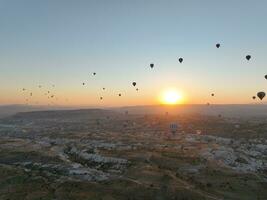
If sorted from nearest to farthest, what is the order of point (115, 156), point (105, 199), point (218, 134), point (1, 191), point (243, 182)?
point (105, 199) → point (1, 191) → point (243, 182) → point (115, 156) → point (218, 134)

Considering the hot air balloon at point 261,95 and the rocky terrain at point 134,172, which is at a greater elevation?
the hot air balloon at point 261,95

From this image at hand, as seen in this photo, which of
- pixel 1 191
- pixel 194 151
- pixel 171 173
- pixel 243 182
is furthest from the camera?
pixel 194 151

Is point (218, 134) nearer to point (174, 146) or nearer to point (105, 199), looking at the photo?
point (174, 146)

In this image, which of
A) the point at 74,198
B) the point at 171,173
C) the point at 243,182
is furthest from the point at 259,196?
the point at 74,198

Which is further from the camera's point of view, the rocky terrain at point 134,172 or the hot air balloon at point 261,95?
the hot air balloon at point 261,95

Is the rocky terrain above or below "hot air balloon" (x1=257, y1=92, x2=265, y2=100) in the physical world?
below

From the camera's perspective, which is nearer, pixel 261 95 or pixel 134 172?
pixel 134 172

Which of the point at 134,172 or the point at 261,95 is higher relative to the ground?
the point at 261,95

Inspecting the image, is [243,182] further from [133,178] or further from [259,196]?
[133,178]

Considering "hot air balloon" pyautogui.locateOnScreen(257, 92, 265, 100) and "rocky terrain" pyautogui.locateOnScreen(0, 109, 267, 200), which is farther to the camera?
"hot air balloon" pyautogui.locateOnScreen(257, 92, 265, 100)

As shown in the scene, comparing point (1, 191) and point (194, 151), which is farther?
point (194, 151)
